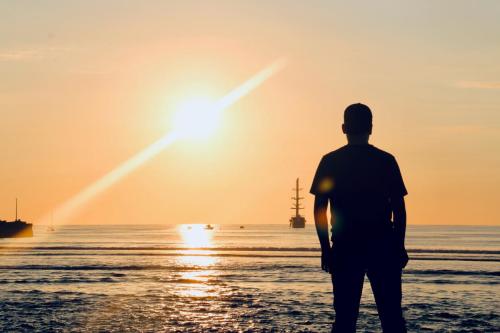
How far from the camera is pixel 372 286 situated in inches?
257

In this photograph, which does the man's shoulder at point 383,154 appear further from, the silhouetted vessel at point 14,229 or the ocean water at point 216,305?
the silhouetted vessel at point 14,229

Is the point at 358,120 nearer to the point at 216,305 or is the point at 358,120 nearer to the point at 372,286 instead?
the point at 372,286

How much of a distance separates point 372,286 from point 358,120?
1.50 m

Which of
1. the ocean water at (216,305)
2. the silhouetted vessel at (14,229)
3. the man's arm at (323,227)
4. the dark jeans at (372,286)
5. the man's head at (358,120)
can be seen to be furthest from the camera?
the silhouetted vessel at (14,229)

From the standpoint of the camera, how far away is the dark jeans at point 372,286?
6430mm

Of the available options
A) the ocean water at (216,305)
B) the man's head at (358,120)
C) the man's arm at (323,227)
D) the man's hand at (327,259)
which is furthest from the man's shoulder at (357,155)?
the ocean water at (216,305)

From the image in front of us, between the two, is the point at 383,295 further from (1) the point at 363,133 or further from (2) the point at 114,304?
(2) the point at 114,304

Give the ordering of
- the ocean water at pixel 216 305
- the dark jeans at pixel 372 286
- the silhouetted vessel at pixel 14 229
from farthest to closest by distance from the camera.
Result: 1. the silhouetted vessel at pixel 14 229
2. the ocean water at pixel 216 305
3. the dark jeans at pixel 372 286

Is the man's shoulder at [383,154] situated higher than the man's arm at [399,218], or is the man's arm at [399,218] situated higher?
the man's shoulder at [383,154]

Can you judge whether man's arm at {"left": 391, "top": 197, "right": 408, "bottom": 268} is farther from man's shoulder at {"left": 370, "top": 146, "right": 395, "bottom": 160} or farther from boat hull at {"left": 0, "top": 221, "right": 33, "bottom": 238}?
boat hull at {"left": 0, "top": 221, "right": 33, "bottom": 238}

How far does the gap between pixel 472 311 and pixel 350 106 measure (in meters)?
14.6

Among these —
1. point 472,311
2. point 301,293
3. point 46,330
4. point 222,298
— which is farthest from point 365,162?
point 301,293

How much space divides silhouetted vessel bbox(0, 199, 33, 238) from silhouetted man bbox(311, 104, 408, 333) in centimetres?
14449

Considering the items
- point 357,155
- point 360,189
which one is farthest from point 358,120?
point 360,189
